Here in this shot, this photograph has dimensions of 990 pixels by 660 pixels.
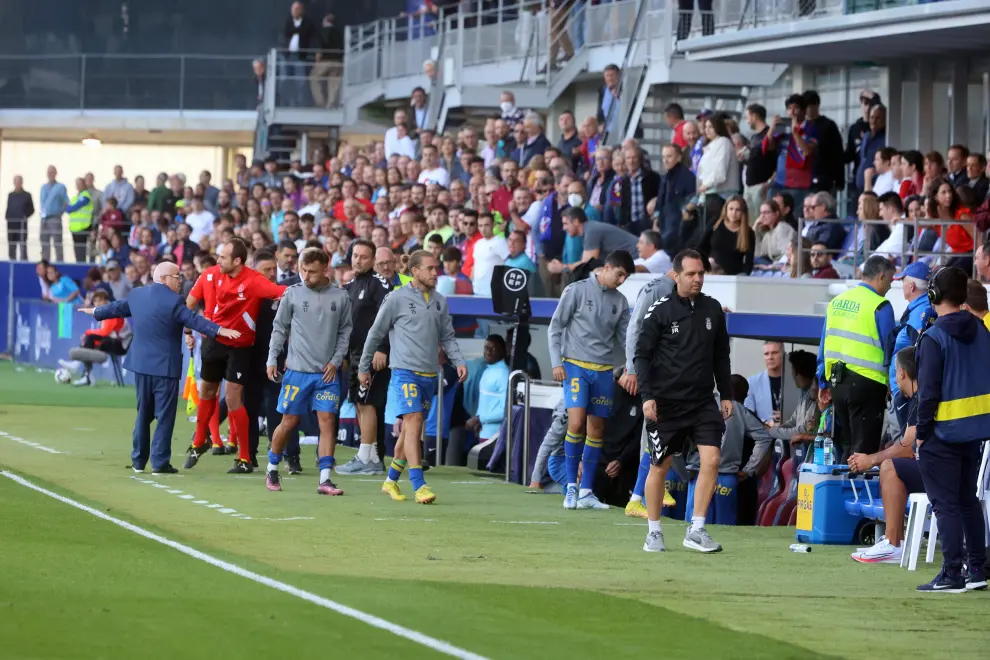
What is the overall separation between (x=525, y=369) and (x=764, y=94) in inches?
479

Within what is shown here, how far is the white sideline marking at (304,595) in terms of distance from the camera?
25.8 ft

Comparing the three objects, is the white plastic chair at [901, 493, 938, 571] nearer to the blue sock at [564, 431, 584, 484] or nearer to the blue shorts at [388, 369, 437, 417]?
the blue sock at [564, 431, 584, 484]

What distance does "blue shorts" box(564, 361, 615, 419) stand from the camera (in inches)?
580

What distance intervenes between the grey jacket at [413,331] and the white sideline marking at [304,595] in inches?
108

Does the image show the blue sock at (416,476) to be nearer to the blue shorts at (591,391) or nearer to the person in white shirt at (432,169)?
the blue shorts at (591,391)

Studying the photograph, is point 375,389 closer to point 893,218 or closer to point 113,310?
point 113,310

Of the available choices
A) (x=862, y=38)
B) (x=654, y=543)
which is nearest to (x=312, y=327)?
(x=654, y=543)

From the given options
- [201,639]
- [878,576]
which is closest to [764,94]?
[878,576]

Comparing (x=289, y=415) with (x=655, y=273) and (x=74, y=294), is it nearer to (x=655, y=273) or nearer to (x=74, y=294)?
(x=655, y=273)

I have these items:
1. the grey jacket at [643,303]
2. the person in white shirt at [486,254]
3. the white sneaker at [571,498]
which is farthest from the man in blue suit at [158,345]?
the person in white shirt at [486,254]

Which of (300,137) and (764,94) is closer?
(764,94)

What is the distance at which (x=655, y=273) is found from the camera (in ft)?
60.7

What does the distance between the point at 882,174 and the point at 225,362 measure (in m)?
7.40

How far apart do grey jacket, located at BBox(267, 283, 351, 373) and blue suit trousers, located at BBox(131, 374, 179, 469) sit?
54.2 inches
